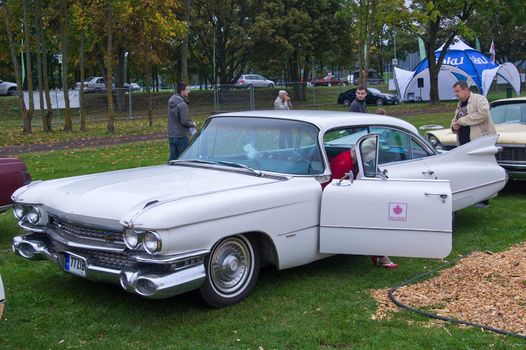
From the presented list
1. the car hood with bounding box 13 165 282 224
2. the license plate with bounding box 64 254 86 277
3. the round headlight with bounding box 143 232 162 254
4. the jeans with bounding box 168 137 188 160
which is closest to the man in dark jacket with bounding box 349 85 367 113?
the jeans with bounding box 168 137 188 160

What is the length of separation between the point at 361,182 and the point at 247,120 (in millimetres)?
1406

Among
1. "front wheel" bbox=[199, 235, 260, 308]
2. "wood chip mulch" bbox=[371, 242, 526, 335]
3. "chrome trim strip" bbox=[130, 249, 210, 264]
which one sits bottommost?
"wood chip mulch" bbox=[371, 242, 526, 335]

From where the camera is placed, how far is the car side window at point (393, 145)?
6796mm

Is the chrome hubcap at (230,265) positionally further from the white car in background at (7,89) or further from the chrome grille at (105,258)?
the white car in background at (7,89)

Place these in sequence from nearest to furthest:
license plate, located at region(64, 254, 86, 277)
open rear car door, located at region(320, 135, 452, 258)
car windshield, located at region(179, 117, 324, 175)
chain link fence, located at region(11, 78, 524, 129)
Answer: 1. license plate, located at region(64, 254, 86, 277)
2. open rear car door, located at region(320, 135, 452, 258)
3. car windshield, located at region(179, 117, 324, 175)
4. chain link fence, located at region(11, 78, 524, 129)

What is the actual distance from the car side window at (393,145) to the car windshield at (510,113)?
4.21 m

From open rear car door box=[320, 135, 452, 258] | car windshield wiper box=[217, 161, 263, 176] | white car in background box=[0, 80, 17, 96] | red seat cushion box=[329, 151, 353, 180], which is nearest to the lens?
open rear car door box=[320, 135, 452, 258]

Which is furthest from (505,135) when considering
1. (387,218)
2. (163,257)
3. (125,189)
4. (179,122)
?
(163,257)

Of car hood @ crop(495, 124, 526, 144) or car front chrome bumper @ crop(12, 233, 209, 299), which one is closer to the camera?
car front chrome bumper @ crop(12, 233, 209, 299)

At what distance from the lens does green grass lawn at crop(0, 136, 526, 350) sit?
444 centimetres

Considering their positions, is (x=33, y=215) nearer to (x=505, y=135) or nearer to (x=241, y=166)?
(x=241, y=166)

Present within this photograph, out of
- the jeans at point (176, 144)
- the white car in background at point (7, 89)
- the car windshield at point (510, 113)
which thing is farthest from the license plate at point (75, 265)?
the white car in background at point (7, 89)

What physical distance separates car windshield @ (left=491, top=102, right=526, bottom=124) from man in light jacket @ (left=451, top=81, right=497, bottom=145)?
1683 mm

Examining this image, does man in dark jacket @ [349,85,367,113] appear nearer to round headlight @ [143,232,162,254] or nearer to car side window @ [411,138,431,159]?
car side window @ [411,138,431,159]
